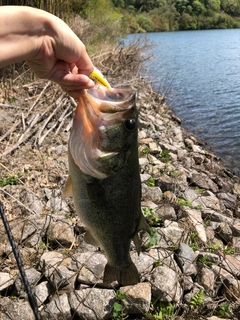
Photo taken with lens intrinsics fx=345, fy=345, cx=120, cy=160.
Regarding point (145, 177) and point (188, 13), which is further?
point (188, 13)

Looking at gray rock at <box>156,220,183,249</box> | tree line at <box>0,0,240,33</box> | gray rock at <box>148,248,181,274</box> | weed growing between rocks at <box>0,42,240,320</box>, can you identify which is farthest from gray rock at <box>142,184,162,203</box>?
tree line at <box>0,0,240,33</box>

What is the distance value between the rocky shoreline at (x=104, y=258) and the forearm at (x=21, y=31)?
2389 millimetres

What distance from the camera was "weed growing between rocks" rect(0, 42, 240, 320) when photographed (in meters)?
3.44

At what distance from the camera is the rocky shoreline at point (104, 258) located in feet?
11.2

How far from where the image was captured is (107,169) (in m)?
2.12

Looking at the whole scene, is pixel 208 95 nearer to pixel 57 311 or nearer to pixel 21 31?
pixel 57 311

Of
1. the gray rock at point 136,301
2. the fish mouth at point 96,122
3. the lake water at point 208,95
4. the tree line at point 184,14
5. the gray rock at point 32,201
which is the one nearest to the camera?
the fish mouth at point 96,122

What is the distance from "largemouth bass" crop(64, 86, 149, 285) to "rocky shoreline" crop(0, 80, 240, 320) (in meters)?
1.23

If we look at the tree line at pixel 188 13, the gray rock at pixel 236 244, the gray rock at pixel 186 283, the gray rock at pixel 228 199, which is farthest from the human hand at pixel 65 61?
the tree line at pixel 188 13

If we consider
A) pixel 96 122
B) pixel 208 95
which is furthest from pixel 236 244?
pixel 208 95

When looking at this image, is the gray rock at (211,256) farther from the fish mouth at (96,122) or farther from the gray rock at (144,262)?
the fish mouth at (96,122)

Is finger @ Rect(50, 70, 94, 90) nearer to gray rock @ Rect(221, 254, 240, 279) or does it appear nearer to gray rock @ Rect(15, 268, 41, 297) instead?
gray rock @ Rect(15, 268, 41, 297)

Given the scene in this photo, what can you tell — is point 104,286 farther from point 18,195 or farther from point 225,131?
point 225,131

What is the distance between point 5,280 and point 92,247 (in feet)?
3.42
